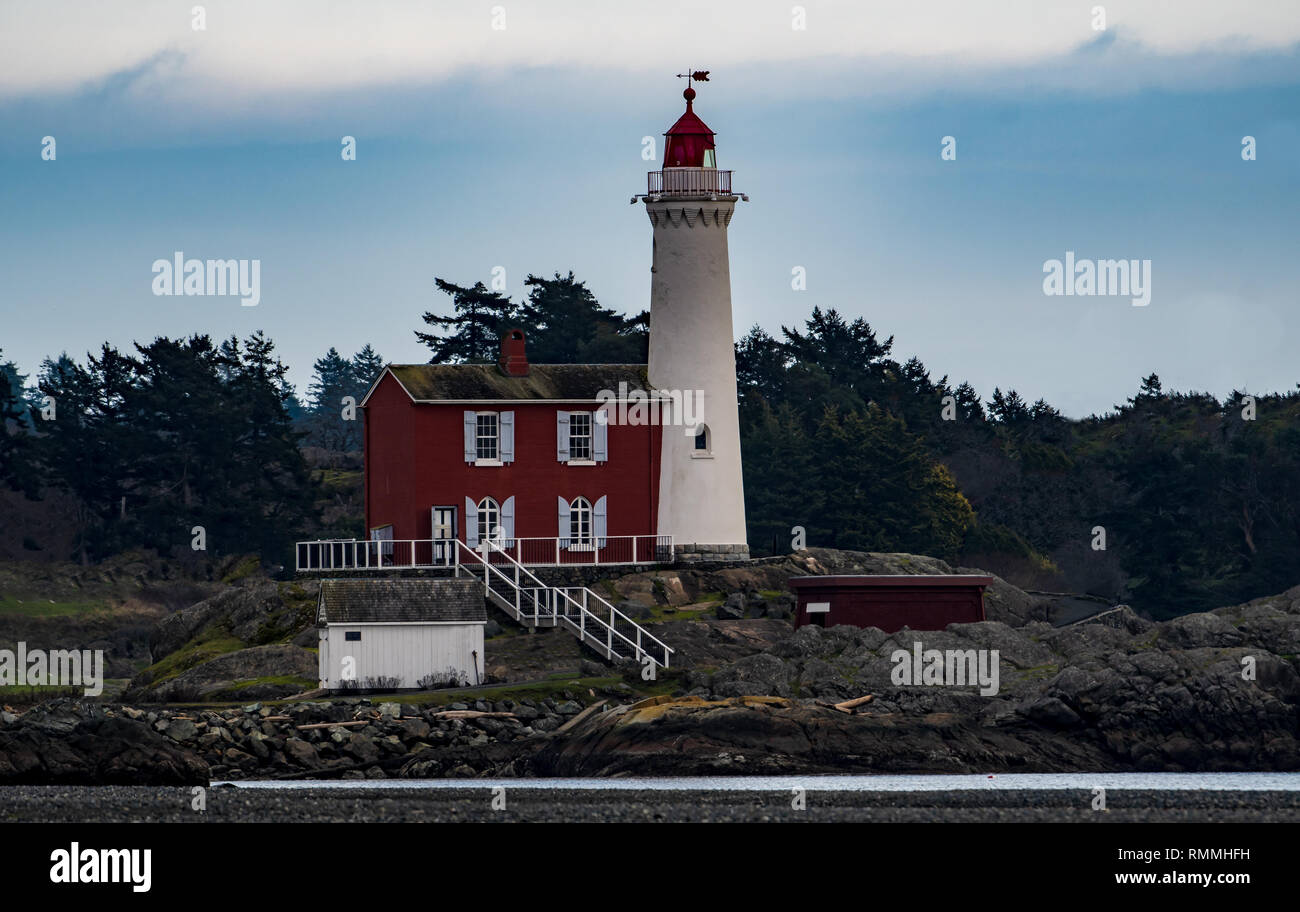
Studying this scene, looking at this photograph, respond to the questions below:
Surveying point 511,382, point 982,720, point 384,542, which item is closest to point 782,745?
point 982,720

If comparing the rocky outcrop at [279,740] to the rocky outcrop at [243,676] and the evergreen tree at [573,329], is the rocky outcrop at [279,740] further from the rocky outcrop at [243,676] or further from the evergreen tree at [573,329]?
the evergreen tree at [573,329]

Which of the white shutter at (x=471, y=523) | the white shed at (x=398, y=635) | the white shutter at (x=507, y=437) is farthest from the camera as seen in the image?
the white shutter at (x=507, y=437)

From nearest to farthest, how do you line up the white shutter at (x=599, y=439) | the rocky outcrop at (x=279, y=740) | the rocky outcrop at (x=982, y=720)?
the rocky outcrop at (x=279, y=740)
the rocky outcrop at (x=982, y=720)
the white shutter at (x=599, y=439)

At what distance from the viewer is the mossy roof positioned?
50.2 meters

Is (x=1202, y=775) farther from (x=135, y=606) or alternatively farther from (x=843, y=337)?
(x=843, y=337)

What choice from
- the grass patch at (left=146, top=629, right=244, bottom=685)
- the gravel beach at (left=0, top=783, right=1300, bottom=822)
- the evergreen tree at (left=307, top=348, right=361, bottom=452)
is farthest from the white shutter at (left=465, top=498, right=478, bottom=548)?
the evergreen tree at (left=307, top=348, right=361, bottom=452)

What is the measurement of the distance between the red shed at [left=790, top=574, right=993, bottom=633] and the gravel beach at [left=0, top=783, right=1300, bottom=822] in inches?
531

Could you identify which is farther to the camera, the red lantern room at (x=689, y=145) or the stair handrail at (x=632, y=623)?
the red lantern room at (x=689, y=145)

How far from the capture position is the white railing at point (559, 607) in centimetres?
4538

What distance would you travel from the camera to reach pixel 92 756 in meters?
35.3

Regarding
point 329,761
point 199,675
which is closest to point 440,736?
point 329,761

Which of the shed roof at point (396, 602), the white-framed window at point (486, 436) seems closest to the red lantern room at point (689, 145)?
the white-framed window at point (486, 436)

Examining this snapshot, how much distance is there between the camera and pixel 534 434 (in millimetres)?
50406

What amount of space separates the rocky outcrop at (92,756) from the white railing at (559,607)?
11202 mm
